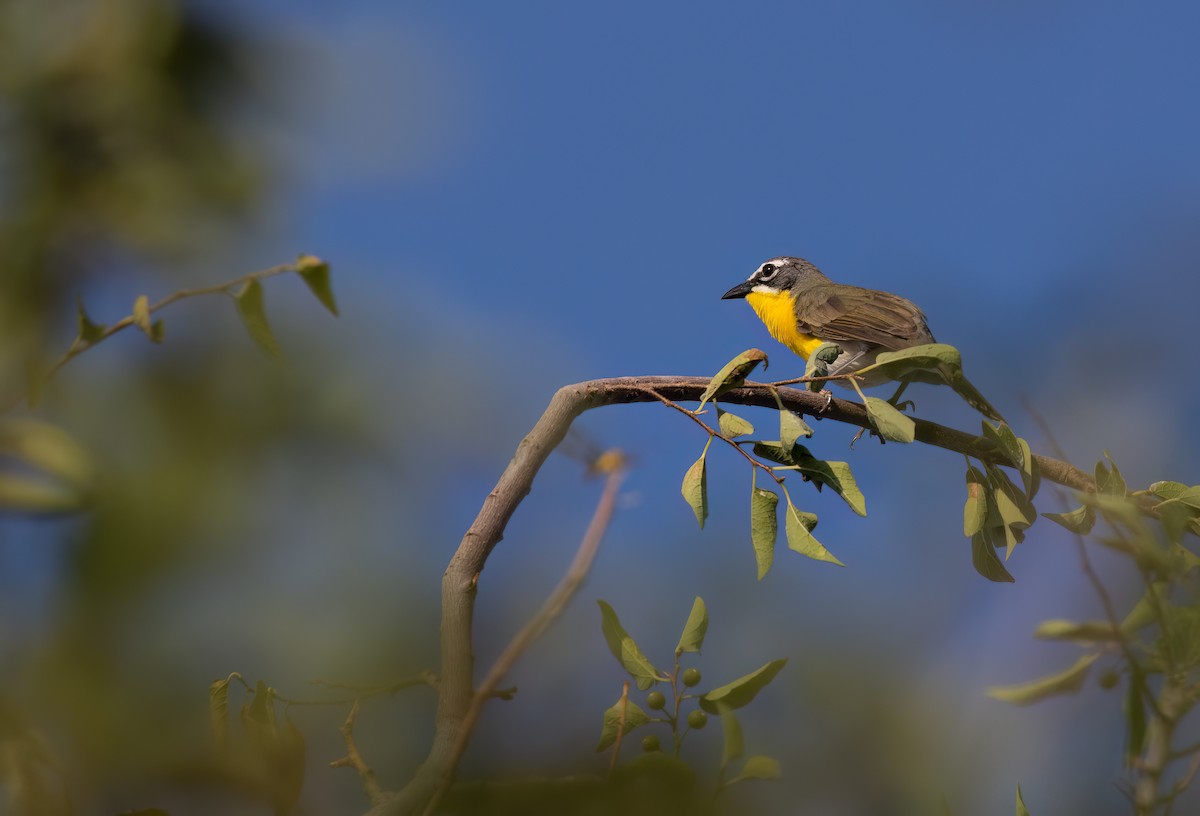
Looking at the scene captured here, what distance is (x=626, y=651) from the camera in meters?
2.01

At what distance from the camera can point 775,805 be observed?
4.07ft

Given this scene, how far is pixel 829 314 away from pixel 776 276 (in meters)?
1.94

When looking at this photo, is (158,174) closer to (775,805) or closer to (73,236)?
(73,236)

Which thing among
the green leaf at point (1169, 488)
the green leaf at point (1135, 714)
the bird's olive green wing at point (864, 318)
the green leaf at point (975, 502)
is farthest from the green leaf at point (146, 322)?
the bird's olive green wing at point (864, 318)

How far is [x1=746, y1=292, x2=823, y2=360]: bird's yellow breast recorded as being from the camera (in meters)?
8.72

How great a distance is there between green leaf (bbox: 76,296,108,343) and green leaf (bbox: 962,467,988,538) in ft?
7.20

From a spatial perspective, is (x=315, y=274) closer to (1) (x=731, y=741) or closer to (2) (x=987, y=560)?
(1) (x=731, y=741)

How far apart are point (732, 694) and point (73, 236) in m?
1.18

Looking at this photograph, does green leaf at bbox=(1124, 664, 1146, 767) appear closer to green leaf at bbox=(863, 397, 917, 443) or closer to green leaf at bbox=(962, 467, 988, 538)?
green leaf at bbox=(863, 397, 917, 443)

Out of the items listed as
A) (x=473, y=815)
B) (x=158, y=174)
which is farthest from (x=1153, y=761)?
(x=158, y=174)

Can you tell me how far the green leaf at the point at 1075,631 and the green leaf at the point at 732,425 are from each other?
45.7 inches

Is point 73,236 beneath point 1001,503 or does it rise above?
above

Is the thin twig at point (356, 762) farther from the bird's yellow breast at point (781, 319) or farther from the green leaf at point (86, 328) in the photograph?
the bird's yellow breast at point (781, 319)

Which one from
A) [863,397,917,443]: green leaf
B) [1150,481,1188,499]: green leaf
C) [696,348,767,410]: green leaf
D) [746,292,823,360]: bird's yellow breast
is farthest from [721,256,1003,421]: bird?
[696,348,767,410]: green leaf
